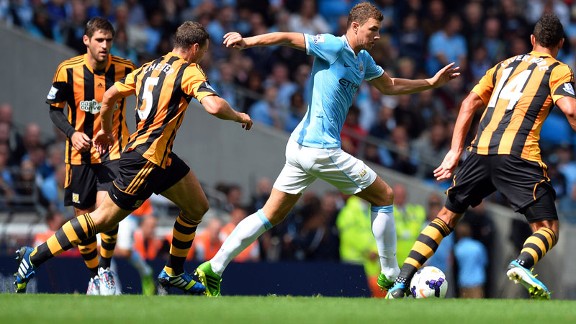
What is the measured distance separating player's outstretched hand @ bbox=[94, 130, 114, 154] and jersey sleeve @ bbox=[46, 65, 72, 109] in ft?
1.88

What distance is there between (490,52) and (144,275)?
10.4m

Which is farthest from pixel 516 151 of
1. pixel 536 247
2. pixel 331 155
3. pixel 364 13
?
pixel 364 13

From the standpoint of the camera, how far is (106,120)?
1051cm

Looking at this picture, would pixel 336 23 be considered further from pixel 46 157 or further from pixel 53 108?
pixel 53 108

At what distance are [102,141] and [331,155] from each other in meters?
2.13

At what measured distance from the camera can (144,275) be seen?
13289 mm

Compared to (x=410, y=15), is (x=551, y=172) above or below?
below

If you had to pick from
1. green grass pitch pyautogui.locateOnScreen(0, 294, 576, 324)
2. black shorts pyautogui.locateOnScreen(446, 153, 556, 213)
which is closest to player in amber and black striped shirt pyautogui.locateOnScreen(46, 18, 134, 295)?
green grass pitch pyautogui.locateOnScreen(0, 294, 576, 324)

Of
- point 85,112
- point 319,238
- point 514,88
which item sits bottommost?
point 319,238

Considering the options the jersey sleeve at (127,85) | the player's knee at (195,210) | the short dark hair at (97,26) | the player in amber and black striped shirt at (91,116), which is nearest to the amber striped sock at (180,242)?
the player's knee at (195,210)

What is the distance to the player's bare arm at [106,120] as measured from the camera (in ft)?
33.6

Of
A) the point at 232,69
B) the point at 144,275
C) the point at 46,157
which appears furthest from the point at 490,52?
the point at 144,275

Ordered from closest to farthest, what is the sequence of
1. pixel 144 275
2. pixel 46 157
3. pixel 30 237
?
pixel 144 275, pixel 30 237, pixel 46 157

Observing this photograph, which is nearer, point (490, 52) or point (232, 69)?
point (232, 69)
